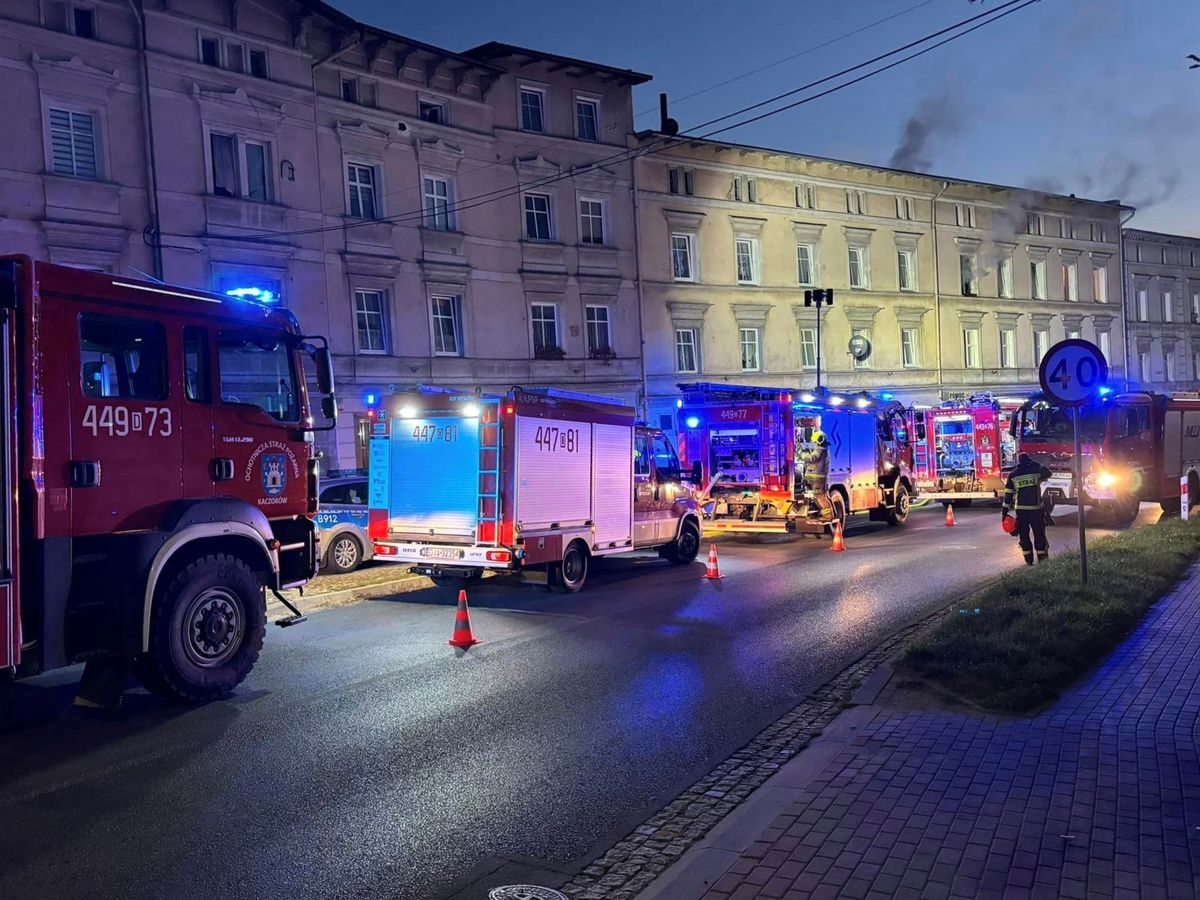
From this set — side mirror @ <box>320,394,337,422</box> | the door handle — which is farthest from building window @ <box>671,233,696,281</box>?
the door handle

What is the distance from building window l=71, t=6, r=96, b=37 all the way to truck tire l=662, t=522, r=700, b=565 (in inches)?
675

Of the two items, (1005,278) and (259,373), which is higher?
(1005,278)

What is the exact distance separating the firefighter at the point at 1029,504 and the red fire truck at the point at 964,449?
39.8 ft

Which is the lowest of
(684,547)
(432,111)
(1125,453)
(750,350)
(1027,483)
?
(684,547)

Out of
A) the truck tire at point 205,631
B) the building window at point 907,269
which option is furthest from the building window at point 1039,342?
the truck tire at point 205,631

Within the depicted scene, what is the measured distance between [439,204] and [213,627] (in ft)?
74.3

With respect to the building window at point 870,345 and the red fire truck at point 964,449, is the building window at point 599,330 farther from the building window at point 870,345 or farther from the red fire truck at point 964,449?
the building window at point 870,345

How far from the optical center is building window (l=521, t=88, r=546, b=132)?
31422 mm

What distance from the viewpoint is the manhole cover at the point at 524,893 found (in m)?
4.41

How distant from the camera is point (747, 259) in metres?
38.6

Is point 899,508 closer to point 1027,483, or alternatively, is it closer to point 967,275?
point 1027,483

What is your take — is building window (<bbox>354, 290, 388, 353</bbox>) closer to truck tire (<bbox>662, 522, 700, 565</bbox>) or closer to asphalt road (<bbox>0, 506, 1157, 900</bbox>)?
truck tire (<bbox>662, 522, 700, 565</bbox>)

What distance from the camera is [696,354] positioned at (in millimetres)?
36438

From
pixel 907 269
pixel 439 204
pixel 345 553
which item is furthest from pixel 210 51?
pixel 907 269
